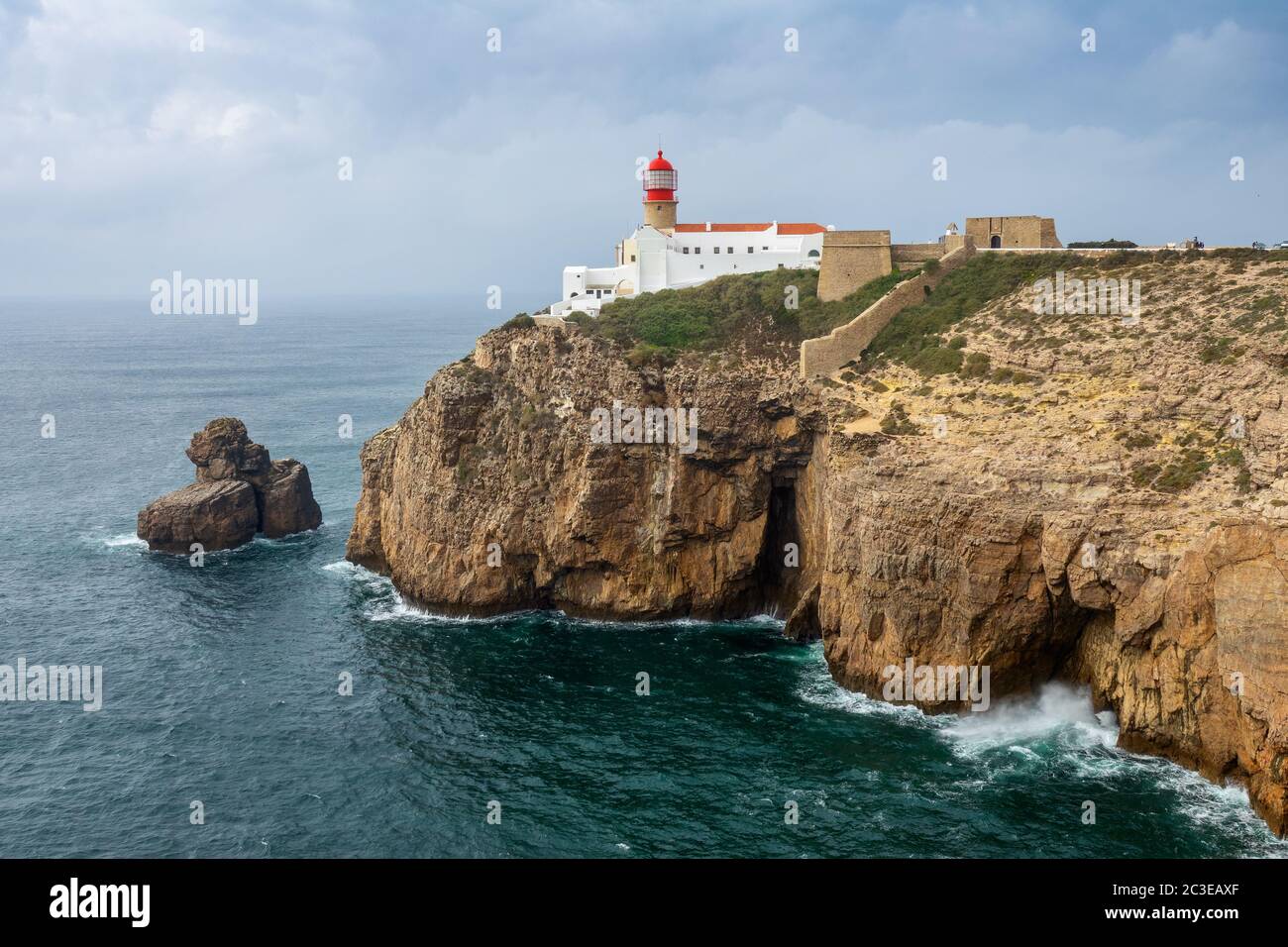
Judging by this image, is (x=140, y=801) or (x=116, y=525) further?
(x=116, y=525)

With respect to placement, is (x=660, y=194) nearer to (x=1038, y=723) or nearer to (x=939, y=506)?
(x=939, y=506)

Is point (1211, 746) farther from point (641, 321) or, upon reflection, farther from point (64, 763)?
point (64, 763)

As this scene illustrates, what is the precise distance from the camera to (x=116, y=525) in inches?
2876

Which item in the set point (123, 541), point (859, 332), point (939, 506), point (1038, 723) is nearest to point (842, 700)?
point (1038, 723)

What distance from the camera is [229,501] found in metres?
68.9

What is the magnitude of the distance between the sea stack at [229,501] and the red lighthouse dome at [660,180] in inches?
1172

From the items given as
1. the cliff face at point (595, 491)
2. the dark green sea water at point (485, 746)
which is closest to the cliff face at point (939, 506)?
the cliff face at point (595, 491)

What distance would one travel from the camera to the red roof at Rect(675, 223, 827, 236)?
71.1 m

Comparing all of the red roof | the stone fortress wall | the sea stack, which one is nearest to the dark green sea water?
the sea stack

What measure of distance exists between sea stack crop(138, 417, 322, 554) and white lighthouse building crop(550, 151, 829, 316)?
20.9 m

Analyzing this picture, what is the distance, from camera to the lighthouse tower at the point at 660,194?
73.8 meters

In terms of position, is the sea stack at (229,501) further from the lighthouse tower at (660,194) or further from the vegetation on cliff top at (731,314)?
the lighthouse tower at (660,194)
